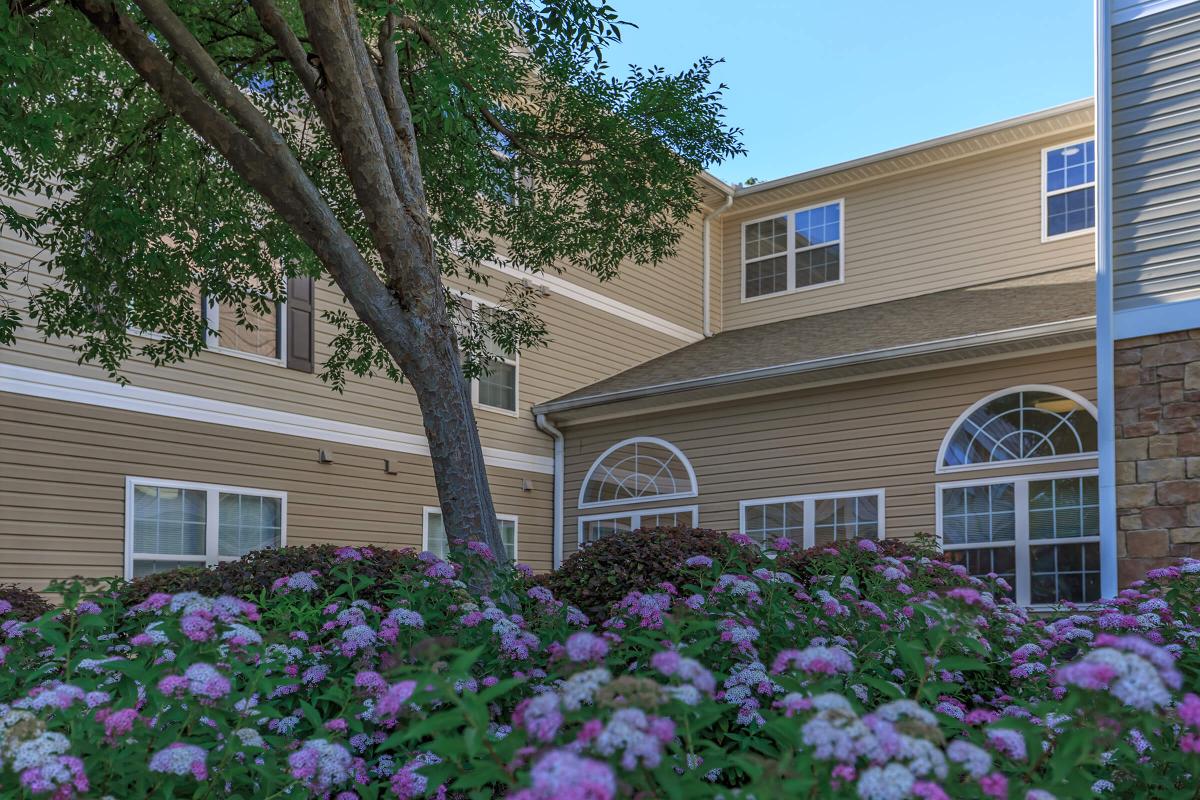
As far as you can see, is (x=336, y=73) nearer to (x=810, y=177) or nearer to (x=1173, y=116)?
(x=1173, y=116)

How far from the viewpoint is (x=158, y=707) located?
250 centimetres

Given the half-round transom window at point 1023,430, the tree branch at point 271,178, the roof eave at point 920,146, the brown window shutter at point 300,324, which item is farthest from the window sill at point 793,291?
the tree branch at point 271,178

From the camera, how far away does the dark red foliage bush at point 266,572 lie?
19.3ft

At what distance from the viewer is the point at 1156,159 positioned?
23.9 ft

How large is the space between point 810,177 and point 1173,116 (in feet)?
26.3

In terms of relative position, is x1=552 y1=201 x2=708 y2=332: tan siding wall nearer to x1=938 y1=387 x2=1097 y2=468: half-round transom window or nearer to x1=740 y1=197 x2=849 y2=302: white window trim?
x1=740 y1=197 x2=849 y2=302: white window trim

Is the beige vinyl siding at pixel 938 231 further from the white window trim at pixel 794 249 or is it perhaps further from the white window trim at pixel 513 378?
the white window trim at pixel 513 378

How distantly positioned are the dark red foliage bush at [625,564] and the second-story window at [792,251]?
943 centimetres

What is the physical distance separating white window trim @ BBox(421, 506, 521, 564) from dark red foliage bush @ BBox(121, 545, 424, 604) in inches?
207

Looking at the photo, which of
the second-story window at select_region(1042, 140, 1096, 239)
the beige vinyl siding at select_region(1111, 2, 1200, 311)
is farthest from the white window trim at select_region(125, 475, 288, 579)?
the second-story window at select_region(1042, 140, 1096, 239)

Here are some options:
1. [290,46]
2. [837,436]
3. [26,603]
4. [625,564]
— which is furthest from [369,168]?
[837,436]

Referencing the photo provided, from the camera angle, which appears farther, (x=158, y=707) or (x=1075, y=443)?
(x=1075, y=443)

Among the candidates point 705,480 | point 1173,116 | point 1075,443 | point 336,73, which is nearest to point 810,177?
point 705,480

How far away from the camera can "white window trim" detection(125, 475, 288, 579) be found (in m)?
9.51
